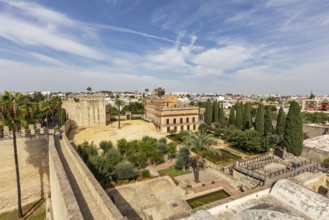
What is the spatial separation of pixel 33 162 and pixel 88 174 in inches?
480

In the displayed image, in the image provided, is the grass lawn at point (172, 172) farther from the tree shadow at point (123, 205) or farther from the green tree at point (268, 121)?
the green tree at point (268, 121)

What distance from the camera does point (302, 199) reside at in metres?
10.3

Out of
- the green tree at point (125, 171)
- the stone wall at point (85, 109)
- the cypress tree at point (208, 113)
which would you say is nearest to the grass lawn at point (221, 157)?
the green tree at point (125, 171)

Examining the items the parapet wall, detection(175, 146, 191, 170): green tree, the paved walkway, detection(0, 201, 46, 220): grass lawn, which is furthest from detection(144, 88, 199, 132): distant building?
the parapet wall

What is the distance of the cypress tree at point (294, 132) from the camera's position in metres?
24.3

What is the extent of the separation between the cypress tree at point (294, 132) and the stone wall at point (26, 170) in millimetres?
29808

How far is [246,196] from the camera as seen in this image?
11.2 meters

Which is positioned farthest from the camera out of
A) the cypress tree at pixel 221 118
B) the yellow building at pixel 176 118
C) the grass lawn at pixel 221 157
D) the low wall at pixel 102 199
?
the cypress tree at pixel 221 118

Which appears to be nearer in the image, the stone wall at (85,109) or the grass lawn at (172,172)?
the grass lawn at (172,172)

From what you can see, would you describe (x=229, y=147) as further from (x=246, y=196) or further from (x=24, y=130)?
(x=24, y=130)

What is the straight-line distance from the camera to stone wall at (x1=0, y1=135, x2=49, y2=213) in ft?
58.6

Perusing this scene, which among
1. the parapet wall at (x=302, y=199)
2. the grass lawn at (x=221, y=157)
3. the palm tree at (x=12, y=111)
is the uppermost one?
the palm tree at (x=12, y=111)

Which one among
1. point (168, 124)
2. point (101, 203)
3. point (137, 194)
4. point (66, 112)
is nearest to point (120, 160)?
point (137, 194)

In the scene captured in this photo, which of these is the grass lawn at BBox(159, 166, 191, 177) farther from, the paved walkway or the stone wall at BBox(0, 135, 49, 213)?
the stone wall at BBox(0, 135, 49, 213)
